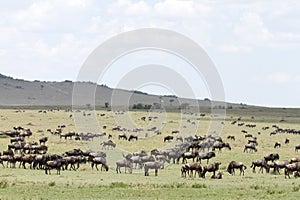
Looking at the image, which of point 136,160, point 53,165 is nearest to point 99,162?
point 136,160

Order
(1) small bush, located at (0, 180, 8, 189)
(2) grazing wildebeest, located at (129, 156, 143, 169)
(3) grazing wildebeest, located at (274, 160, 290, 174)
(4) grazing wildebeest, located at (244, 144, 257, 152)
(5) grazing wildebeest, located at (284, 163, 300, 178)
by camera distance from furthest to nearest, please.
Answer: (4) grazing wildebeest, located at (244, 144, 257, 152) < (2) grazing wildebeest, located at (129, 156, 143, 169) < (3) grazing wildebeest, located at (274, 160, 290, 174) < (5) grazing wildebeest, located at (284, 163, 300, 178) < (1) small bush, located at (0, 180, 8, 189)

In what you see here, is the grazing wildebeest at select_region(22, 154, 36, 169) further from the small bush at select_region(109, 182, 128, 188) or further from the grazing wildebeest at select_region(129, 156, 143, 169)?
the small bush at select_region(109, 182, 128, 188)

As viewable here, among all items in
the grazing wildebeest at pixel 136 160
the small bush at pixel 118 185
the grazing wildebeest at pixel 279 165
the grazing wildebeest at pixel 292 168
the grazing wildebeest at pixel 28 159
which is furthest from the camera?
the grazing wildebeest at pixel 28 159

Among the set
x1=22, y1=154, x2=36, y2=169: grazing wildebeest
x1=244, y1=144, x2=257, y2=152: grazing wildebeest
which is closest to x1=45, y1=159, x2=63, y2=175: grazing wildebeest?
x1=22, y1=154, x2=36, y2=169: grazing wildebeest

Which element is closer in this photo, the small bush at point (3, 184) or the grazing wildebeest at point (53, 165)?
the small bush at point (3, 184)

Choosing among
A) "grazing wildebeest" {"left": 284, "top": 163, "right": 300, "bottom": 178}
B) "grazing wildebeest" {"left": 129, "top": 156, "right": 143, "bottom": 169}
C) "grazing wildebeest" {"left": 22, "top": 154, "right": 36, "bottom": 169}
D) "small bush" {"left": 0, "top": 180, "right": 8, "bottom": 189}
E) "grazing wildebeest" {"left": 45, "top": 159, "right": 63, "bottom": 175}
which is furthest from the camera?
"grazing wildebeest" {"left": 22, "top": 154, "right": 36, "bottom": 169}

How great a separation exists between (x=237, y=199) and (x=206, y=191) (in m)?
2.66

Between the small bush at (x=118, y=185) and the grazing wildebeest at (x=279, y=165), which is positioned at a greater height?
the grazing wildebeest at (x=279, y=165)

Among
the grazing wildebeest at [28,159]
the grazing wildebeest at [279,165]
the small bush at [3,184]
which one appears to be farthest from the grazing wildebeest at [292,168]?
the small bush at [3,184]

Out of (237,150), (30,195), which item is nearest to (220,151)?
(237,150)

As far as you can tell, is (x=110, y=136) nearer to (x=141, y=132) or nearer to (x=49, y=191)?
(x=141, y=132)

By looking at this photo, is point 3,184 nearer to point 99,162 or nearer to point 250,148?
point 99,162

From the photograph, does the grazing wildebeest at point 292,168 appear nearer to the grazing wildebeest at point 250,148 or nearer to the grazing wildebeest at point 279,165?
the grazing wildebeest at point 279,165

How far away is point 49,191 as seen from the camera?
2584 cm
